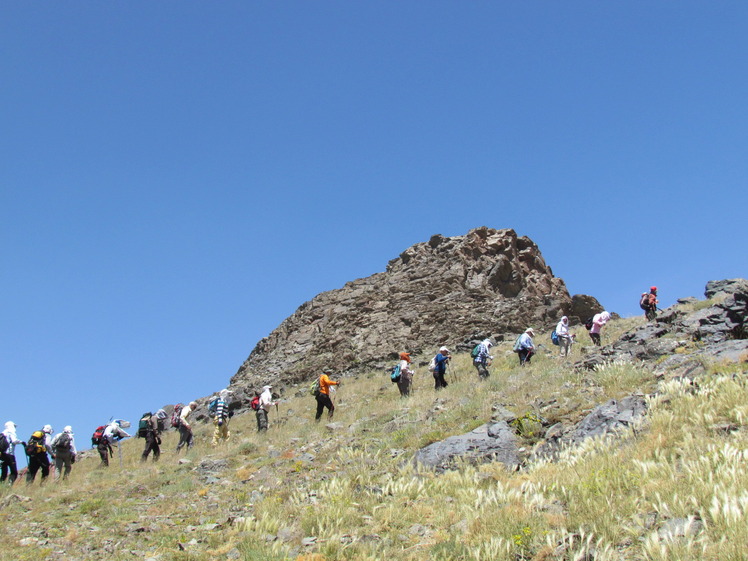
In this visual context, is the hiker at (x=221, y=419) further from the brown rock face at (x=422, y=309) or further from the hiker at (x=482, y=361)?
the brown rock face at (x=422, y=309)

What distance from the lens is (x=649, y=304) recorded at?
22.2 meters

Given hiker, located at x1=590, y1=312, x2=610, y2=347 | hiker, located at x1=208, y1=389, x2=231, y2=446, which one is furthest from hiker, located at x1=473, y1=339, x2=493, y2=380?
hiker, located at x1=208, y1=389, x2=231, y2=446

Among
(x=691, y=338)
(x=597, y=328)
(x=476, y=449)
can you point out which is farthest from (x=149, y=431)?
(x=597, y=328)

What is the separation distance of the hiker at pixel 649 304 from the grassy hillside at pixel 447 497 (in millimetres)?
10726

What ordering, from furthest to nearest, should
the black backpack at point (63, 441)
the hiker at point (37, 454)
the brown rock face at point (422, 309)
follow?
the brown rock face at point (422, 309)
the black backpack at point (63, 441)
the hiker at point (37, 454)

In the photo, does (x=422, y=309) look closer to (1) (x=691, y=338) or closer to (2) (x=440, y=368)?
(2) (x=440, y=368)

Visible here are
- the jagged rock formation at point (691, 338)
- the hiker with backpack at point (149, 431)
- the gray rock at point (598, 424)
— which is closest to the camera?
the gray rock at point (598, 424)

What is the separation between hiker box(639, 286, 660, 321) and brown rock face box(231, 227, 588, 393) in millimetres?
9575

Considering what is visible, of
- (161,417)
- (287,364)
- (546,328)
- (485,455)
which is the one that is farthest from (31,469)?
(546,328)

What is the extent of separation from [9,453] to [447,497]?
1216 centimetres

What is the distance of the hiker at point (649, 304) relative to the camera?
22109 mm

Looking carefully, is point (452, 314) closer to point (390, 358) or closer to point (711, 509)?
point (390, 358)

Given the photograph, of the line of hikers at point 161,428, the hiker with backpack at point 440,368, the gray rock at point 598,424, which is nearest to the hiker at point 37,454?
the line of hikers at point 161,428

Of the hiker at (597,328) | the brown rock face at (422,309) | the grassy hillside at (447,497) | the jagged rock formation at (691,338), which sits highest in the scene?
the brown rock face at (422,309)
